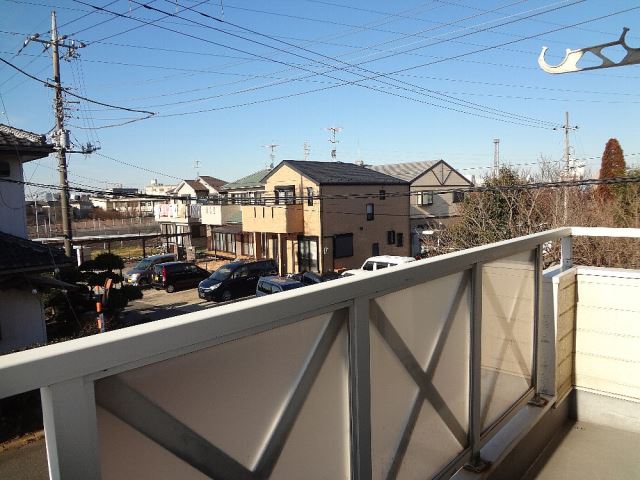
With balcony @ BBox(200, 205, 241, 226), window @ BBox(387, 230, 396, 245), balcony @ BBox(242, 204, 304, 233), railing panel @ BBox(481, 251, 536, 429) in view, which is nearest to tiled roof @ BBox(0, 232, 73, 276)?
railing panel @ BBox(481, 251, 536, 429)

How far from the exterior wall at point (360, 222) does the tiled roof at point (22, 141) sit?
11.7 m

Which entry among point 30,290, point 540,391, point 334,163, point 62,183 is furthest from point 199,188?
point 540,391

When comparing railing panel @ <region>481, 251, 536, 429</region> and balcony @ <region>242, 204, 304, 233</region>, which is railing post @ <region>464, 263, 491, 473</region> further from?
balcony @ <region>242, 204, 304, 233</region>

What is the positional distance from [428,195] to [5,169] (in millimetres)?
20552

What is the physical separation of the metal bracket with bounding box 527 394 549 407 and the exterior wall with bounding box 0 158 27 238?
381 inches

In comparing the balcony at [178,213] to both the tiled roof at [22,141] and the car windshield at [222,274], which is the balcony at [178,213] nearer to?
the car windshield at [222,274]

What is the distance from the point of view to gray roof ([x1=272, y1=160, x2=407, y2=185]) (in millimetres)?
19812

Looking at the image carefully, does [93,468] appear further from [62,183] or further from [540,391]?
[62,183]

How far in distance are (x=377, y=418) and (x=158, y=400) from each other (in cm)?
77

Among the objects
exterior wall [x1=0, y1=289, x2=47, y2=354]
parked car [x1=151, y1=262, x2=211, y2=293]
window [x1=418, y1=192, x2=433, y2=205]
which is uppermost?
window [x1=418, y1=192, x2=433, y2=205]

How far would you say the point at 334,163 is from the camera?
75.6 feet

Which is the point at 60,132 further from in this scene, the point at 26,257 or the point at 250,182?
the point at 250,182

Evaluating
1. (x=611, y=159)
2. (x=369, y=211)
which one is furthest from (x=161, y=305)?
(x=611, y=159)

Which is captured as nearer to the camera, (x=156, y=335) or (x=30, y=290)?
(x=156, y=335)
